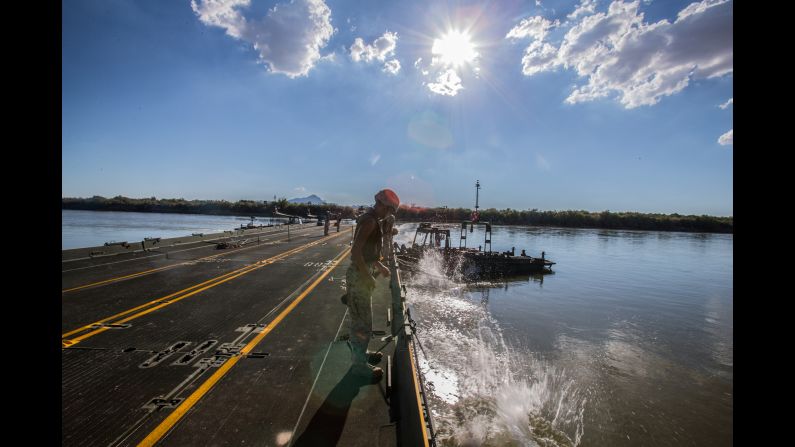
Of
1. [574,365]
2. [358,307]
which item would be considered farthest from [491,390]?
[358,307]

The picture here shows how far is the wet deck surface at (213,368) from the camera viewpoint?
163 inches

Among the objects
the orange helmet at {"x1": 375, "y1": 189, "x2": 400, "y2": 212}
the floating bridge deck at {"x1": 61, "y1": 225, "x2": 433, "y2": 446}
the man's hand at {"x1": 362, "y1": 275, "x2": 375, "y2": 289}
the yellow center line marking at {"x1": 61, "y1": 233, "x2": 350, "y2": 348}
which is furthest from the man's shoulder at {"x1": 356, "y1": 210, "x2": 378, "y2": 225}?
the yellow center line marking at {"x1": 61, "y1": 233, "x2": 350, "y2": 348}

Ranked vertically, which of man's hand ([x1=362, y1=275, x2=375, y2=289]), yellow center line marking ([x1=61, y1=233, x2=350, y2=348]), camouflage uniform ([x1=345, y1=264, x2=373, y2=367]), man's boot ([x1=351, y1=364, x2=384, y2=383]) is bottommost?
man's boot ([x1=351, y1=364, x2=384, y2=383])

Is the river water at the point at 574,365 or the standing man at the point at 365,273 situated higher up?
the standing man at the point at 365,273

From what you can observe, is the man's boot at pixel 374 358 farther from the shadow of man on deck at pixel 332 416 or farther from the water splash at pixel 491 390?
the water splash at pixel 491 390

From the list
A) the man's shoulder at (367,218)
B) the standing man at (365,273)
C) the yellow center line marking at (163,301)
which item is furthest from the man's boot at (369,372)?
the yellow center line marking at (163,301)

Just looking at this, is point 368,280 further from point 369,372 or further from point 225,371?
point 225,371

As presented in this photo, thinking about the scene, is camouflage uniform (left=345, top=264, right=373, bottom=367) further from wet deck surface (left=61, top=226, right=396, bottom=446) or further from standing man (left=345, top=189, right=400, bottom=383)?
wet deck surface (left=61, top=226, right=396, bottom=446)

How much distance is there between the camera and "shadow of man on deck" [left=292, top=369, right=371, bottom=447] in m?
4.02

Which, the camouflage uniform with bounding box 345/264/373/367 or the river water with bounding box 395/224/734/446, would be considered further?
the river water with bounding box 395/224/734/446

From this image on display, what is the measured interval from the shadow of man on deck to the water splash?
6.53 ft

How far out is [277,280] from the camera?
12250mm
